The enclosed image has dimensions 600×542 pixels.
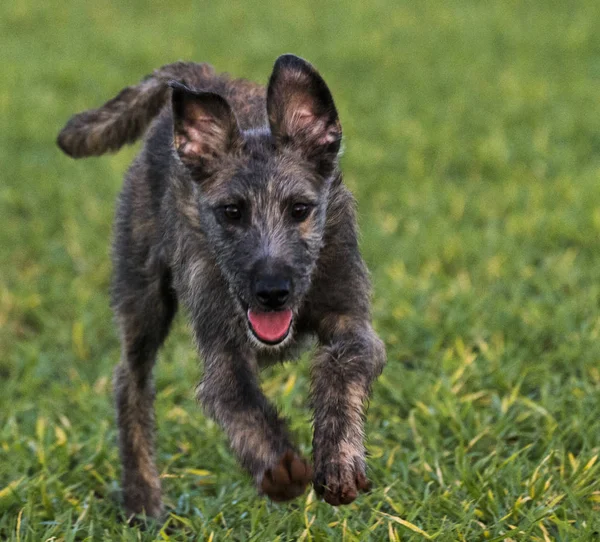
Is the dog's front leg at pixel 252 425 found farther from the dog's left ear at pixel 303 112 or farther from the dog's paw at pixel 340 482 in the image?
the dog's left ear at pixel 303 112

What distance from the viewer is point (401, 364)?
6.59 metres

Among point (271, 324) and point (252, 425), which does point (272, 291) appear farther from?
point (252, 425)

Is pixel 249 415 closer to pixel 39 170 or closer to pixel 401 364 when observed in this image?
pixel 401 364

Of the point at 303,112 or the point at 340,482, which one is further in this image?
the point at 303,112

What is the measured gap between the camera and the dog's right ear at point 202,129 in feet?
14.4

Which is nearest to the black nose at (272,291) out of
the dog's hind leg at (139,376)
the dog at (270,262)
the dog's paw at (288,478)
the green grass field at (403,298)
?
the dog at (270,262)

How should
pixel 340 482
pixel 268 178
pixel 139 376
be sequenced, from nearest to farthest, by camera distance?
pixel 340 482, pixel 268 178, pixel 139 376

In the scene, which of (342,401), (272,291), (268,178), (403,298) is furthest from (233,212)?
(403,298)

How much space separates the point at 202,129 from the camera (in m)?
4.42

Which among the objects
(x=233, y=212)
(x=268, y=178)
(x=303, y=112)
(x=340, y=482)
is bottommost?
(x=340, y=482)

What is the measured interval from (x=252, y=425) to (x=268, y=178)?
37.3 inches

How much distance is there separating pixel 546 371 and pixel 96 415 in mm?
2484

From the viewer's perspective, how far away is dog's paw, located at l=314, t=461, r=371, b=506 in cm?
381

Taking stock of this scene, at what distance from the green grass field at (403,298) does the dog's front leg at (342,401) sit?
61cm
